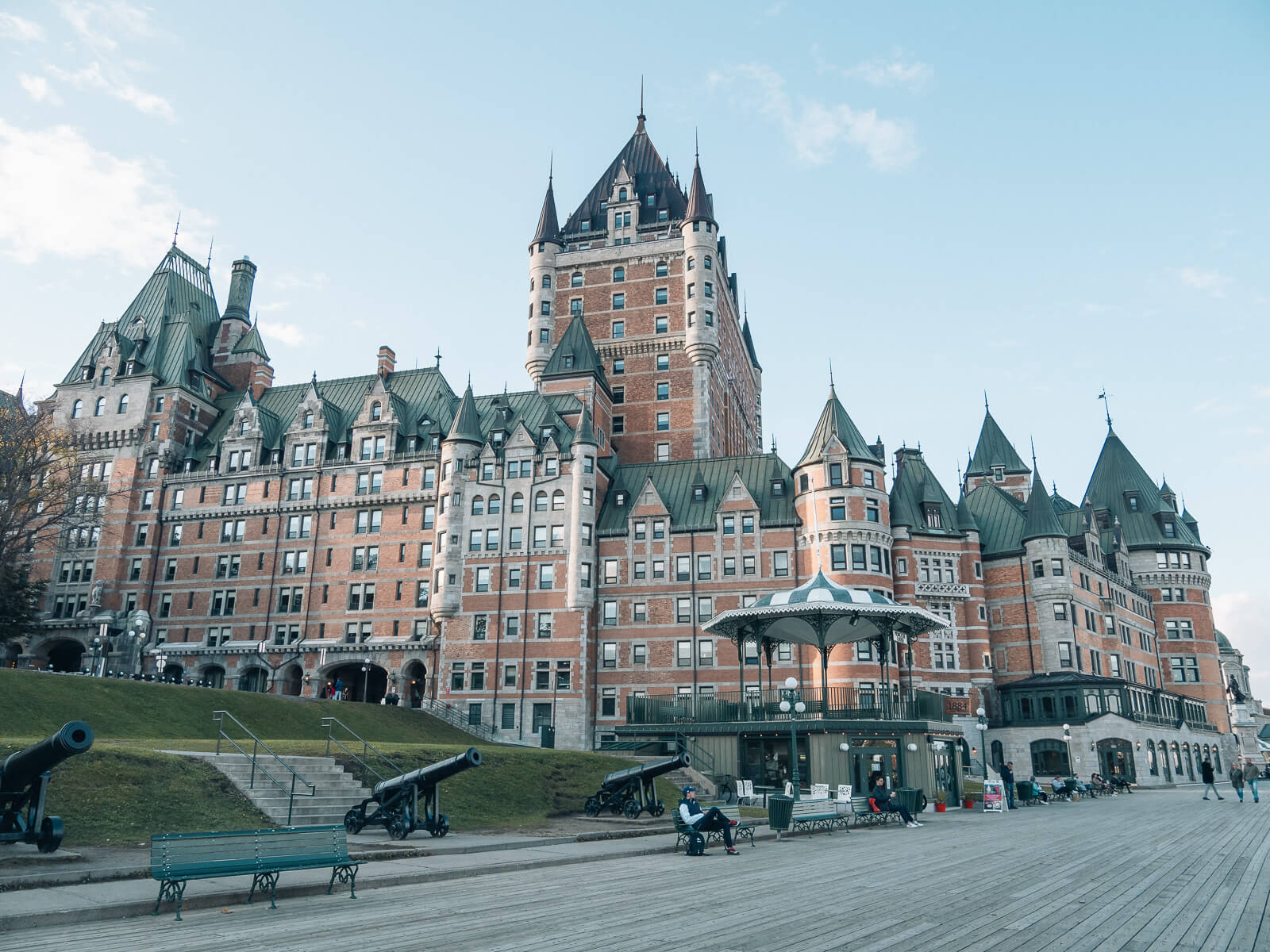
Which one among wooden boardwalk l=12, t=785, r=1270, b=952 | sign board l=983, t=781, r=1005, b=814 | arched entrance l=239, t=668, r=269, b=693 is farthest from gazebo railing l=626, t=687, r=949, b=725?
arched entrance l=239, t=668, r=269, b=693

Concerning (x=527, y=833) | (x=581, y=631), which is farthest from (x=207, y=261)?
(x=527, y=833)

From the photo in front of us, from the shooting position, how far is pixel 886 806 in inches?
1206

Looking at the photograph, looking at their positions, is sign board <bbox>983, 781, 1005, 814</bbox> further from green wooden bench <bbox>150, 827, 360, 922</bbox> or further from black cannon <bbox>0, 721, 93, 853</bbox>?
black cannon <bbox>0, 721, 93, 853</bbox>

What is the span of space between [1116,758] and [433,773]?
6023 centimetres

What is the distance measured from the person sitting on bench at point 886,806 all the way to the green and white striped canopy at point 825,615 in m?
7.29

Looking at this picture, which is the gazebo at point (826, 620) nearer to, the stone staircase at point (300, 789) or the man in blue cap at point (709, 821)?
the man in blue cap at point (709, 821)

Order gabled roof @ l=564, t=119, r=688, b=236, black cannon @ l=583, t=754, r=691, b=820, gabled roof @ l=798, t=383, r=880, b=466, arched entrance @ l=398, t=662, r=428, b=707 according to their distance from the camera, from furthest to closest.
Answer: gabled roof @ l=564, t=119, r=688, b=236 → arched entrance @ l=398, t=662, r=428, b=707 → gabled roof @ l=798, t=383, r=880, b=466 → black cannon @ l=583, t=754, r=691, b=820

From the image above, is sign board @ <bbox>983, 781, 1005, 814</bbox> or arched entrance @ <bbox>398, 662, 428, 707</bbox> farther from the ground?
arched entrance @ <bbox>398, 662, 428, 707</bbox>

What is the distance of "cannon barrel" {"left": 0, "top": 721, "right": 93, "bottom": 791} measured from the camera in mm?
13516

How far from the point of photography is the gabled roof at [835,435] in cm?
6197

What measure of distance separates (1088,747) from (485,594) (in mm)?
42084

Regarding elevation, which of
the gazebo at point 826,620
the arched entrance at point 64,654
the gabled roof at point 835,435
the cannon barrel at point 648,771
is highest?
the gabled roof at point 835,435

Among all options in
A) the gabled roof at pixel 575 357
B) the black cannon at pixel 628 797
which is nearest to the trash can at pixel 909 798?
the black cannon at pixel 628 797

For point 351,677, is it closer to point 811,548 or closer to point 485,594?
→ point 485,594
